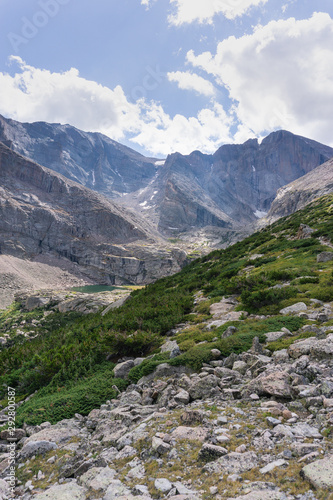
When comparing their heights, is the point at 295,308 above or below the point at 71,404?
above

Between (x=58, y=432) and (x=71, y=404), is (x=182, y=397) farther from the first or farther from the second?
(x=71, y=404)

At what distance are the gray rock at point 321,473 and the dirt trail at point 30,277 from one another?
460 feet

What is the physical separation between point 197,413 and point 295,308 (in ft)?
27.9

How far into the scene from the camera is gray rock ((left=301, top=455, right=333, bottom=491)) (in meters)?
3.30

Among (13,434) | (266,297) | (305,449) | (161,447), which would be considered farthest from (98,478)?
(266,297)

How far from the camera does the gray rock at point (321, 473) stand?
3.30m

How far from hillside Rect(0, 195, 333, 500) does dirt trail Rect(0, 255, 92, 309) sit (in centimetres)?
13196

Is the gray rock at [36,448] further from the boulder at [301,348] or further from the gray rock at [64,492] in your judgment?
the boulder at [301,348]

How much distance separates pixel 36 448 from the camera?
654 centimetres

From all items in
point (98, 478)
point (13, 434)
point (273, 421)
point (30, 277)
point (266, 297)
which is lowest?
point (30, 277)

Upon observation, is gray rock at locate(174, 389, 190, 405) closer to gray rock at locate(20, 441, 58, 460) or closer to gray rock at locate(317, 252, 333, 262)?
gray rock at locate(20, 441, 58, 460)

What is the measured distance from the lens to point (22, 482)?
565 cm

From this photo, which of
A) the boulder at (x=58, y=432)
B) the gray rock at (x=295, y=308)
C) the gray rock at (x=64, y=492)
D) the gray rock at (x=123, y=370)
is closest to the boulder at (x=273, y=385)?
the gray rock at (x=64, y=492)

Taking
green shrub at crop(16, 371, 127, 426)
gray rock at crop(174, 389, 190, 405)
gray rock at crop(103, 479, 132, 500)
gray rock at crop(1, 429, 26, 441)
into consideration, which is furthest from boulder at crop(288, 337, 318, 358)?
gray rock at crop(1, 429, 26, 441)
